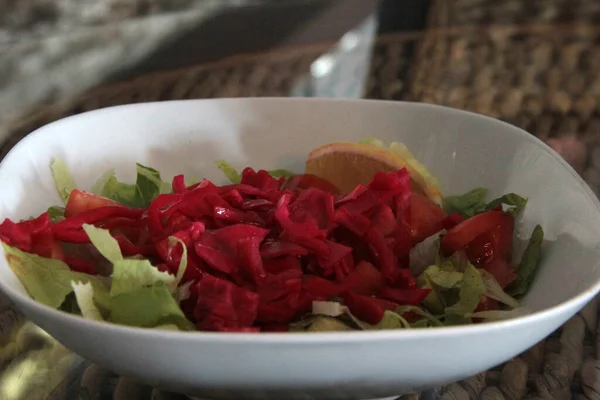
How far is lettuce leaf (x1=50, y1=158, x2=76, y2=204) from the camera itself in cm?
88

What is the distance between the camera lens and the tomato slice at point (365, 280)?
71 cm

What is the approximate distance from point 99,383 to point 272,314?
0.68 feet

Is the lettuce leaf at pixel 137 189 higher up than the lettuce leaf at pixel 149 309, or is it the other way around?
the lettuce leaf at pixel 149 309

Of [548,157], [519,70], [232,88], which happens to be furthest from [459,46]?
[548,157]

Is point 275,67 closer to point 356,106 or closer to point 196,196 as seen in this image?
point 356,106

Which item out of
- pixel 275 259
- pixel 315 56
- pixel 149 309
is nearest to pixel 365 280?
pixel 275 259

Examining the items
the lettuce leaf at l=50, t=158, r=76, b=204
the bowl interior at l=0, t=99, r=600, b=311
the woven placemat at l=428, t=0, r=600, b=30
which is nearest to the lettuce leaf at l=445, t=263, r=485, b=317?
the bowl interior at l=0, t=99, r=600, b=311

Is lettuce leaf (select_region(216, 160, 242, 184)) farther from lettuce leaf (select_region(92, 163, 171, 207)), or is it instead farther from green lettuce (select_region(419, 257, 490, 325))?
green lettuce (select_region(419, 257, 490, 325))

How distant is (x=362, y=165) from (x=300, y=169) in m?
0.13

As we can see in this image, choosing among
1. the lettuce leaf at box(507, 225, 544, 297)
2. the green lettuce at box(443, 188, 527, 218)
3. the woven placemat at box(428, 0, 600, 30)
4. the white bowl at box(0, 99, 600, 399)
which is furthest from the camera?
the woven placemat at box(428, 0, 600, 30)

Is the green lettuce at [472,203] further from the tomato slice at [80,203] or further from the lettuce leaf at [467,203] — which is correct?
the tomato slice at [80,203]

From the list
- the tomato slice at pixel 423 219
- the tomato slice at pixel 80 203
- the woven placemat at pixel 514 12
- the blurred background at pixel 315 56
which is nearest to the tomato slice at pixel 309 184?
the tomato slice at pixel 423 219

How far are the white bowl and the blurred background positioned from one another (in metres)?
0.24

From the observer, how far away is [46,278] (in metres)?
0.69
